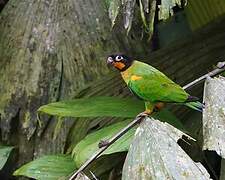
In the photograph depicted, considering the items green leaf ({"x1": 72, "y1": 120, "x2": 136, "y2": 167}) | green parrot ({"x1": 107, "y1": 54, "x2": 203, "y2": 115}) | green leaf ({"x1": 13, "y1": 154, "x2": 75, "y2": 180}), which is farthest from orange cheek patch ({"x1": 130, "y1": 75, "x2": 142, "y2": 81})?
green leaf ({"x1": 13, "y1": 154, "x2": 75, "y2": 180})

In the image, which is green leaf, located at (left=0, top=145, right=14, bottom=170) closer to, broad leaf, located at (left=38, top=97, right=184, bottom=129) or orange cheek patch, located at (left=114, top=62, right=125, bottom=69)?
broad leaf, located at (left=38, top=97, right=184, bottom=129)

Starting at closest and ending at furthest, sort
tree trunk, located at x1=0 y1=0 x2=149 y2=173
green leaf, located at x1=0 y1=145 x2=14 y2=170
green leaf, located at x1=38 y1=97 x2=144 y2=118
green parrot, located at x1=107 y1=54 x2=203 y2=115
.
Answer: green parrot, located at x1=107 y1=54 x2=203 y2=115
green leaf, located at x1=38 y1=97 x2=144 y2=118
green leaf, located at x1=0 y1=145 x2=14 y2=170
tree trunk, located at x1=0 y1=0 x2=149 y2=173

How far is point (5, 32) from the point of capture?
66.2 inches

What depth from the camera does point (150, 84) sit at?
110 cm

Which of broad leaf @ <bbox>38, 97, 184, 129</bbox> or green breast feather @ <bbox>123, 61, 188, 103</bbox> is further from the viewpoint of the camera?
broad leaf @ <bbox>38, 97, 184, 129</bbox>

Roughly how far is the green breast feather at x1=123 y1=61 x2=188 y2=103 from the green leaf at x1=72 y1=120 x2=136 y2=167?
100mm

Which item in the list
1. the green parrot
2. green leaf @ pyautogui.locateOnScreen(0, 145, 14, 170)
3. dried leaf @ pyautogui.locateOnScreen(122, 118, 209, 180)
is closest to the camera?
dried leaf @ pyautogui.locateOnScreen(122, 118, 209, 180)

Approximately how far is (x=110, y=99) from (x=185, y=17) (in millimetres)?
473

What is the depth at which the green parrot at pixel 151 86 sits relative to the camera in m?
1.07

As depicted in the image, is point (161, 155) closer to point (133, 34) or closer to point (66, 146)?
point (66, 146)

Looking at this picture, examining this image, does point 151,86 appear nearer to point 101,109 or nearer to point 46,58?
point 101,109

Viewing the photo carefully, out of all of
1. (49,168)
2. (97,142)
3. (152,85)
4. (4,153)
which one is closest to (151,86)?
(152,85)

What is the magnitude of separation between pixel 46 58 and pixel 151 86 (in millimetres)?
588

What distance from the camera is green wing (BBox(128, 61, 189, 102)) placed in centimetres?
108
